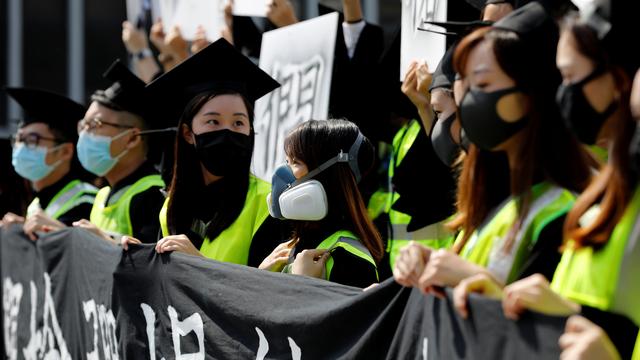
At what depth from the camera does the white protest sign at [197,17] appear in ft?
24.6

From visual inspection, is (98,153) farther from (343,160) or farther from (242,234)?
(343,160)

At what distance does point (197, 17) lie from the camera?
7641 mm

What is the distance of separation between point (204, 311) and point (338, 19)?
2.10 meters

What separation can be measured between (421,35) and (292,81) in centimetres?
131

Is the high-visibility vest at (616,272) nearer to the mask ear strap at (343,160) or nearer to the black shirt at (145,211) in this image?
the mask ear strap at (343,160)

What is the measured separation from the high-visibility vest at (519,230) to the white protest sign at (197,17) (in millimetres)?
4719

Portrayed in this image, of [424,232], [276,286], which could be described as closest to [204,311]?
[276,286]

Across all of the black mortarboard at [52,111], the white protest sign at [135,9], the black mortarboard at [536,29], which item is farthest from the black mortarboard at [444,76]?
the white protest sign at [135,9]

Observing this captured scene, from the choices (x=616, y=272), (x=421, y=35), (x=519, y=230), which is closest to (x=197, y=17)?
(x=421, y=35)

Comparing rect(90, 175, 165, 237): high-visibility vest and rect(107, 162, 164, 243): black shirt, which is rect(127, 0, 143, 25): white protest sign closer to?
rect(90, 175, 165, 237): high-visibility vest

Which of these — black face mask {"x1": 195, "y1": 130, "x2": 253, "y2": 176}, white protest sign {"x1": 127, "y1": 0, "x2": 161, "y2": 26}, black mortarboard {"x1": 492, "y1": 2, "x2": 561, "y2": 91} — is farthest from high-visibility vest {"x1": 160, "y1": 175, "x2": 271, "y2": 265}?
white protest sign {"x1": 127, "y1": 0, "x2": 161, "y2": 26}

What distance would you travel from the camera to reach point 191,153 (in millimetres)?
5016

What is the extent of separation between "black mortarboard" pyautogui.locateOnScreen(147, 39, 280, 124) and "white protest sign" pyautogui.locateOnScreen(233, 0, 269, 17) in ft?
5.24

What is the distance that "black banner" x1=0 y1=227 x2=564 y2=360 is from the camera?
2.81m
